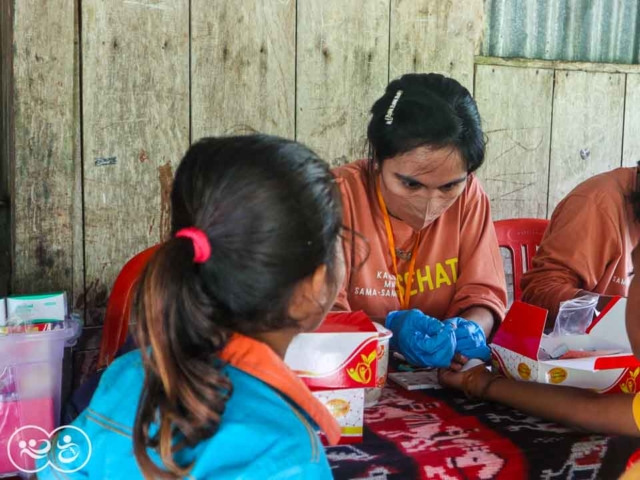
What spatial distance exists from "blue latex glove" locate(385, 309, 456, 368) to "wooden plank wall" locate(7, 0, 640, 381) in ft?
2.21

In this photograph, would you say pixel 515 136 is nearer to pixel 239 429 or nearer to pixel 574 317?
pixel 574 317

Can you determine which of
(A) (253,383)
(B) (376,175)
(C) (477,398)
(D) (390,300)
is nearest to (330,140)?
(B) (376,175)

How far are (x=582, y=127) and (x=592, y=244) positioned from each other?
1096 mm

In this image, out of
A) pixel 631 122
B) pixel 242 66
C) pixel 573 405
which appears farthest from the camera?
pixel 631 122

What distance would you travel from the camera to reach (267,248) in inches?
30.7

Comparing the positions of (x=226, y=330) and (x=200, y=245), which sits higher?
(x=200, y=245)

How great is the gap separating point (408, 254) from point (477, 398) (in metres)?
0.53

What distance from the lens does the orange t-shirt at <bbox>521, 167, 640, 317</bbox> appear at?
1.89 m

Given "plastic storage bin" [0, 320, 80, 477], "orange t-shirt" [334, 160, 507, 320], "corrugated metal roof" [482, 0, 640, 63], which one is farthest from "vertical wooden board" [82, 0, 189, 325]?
"corrugated metal roof" [482, 0, 640, 63]

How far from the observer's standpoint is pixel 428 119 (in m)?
1.61

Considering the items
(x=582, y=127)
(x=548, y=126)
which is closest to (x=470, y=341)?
(x=548, y=126)

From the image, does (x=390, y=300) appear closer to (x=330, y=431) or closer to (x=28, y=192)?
(x=330, y=431)

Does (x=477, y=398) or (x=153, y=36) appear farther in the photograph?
(x=153, y=36)

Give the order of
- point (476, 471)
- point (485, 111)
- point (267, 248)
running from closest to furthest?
point (267, 248) < point (476, 471) < point (485, 111)
